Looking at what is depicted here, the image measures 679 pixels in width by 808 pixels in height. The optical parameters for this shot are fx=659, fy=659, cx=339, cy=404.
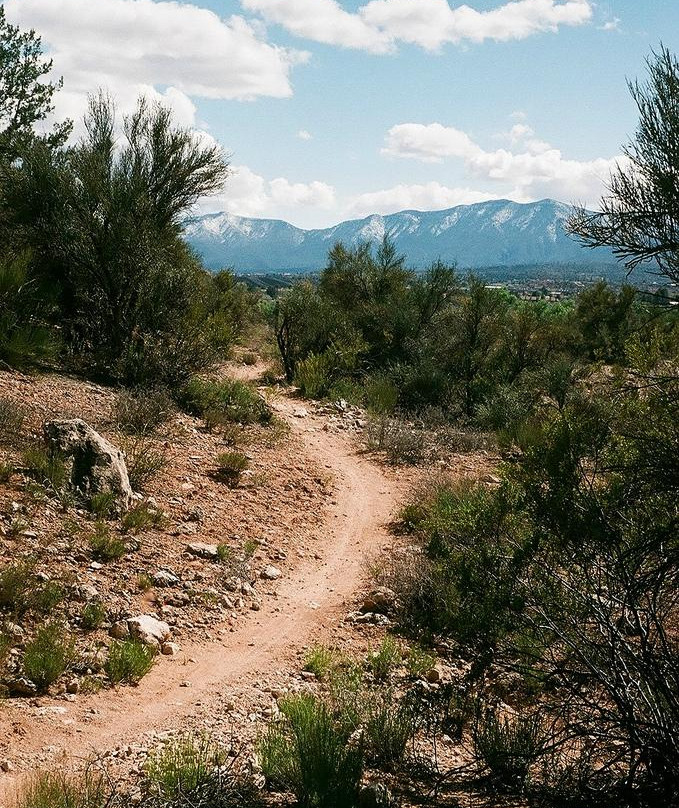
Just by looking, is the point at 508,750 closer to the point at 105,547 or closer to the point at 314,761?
the point at 314,761

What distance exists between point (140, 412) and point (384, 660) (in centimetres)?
598

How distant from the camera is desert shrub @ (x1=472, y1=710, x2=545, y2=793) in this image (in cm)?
384

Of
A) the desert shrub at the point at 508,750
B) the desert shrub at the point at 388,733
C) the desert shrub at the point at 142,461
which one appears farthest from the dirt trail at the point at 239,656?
the desert shrub at the point at 142,461

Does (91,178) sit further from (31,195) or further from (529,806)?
(529,806)

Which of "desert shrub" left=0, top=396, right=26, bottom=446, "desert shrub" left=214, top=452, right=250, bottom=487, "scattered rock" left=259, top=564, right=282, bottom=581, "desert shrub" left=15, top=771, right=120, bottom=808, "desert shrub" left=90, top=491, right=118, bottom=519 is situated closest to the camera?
"desert shrub" left=15, top=771, right=120, bottom=808

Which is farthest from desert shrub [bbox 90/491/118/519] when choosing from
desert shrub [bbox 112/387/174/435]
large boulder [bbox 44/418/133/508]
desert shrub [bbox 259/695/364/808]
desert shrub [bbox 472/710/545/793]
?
desert shrub [bbox 472/710/545/793]

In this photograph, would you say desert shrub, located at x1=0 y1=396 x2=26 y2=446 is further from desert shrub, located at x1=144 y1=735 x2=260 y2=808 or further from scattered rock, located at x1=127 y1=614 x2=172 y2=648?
desert shrub, located at x1=144 y1=735 x2=260 y2=808

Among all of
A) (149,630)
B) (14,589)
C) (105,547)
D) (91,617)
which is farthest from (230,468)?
(14,589)

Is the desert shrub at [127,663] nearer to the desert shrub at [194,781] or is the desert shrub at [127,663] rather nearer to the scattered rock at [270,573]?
the desert shrub at [194,781]

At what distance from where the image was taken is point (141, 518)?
7230mm

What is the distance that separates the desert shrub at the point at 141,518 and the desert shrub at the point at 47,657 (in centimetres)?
205

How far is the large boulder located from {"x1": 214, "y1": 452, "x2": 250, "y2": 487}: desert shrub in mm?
1890

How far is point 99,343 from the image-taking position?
12906 millimetres

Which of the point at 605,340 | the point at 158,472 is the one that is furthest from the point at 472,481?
the point at 605,340
